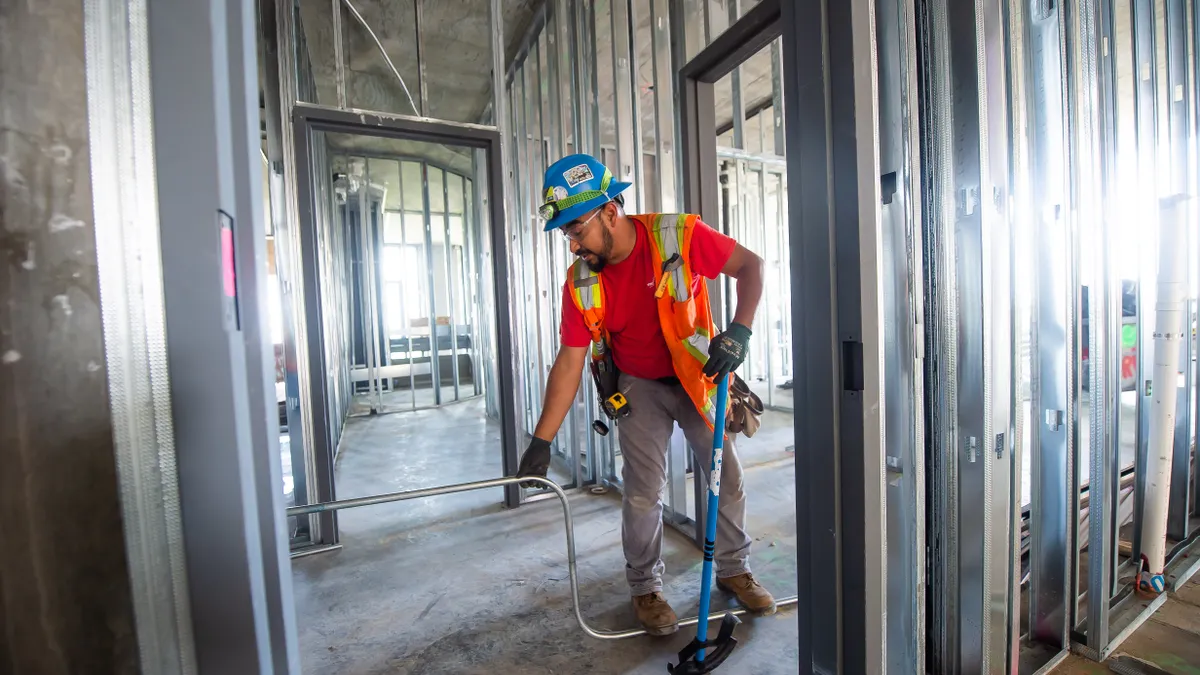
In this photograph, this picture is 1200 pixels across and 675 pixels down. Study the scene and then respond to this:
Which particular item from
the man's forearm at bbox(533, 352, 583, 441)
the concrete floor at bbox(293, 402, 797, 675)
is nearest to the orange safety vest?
the man's forearm at bbox(533, 352, 583, 441)

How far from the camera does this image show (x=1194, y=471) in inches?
93.5

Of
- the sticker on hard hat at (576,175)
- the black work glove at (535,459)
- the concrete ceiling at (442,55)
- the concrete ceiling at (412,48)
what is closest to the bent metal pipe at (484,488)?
the black work glove at (535,459)

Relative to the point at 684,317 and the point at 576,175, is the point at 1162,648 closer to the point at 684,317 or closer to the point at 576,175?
the point at 684,317

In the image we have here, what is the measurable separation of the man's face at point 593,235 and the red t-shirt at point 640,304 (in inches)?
2.7

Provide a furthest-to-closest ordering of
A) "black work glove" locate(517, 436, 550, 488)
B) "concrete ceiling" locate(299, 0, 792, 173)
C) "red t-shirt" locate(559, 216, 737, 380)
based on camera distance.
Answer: "concrete ceiling" locate(299, 0, 792, 173), "red t-shirt" locate(559, 216, 737, 380), "black work glove" locate(517, 436, 550, 488)

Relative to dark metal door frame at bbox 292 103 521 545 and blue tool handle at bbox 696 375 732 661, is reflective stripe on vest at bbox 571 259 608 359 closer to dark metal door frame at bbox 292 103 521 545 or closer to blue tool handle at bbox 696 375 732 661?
blue tool handle at bbox 696 375 732 661

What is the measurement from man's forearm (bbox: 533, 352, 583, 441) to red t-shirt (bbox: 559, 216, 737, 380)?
0.28ft

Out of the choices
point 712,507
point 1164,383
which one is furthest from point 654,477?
point 1164,383

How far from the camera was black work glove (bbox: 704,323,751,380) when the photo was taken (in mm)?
1532

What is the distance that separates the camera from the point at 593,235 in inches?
68.4

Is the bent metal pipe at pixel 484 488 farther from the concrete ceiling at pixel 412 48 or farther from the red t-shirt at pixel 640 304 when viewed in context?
the concrete ceiling at pixel 412 48

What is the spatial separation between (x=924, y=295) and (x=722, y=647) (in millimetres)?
1160

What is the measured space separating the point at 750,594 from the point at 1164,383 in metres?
1.74

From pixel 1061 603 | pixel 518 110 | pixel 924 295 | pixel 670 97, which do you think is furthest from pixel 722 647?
pixel 518 110
